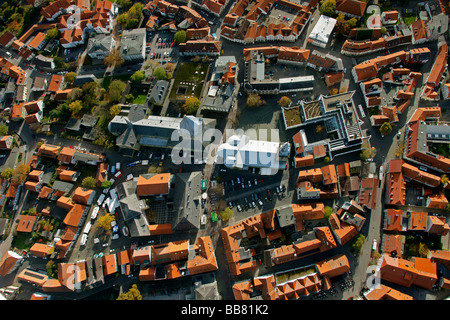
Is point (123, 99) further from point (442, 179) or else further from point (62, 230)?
point (442, 179)

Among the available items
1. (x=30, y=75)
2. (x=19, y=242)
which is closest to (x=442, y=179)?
(x=19, y=242)

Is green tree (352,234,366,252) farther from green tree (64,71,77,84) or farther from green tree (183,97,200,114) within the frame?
green tree (64,71,77,84)

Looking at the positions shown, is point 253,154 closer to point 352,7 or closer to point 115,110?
point 115,110

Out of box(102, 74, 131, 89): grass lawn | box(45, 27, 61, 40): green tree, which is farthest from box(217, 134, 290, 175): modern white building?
box(45, 27, 61, 40): green tree

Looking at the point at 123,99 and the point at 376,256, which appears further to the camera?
the point at 123,99

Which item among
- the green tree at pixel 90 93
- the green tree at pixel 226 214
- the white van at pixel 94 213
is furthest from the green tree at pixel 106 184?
the green tree at pixel 226 214

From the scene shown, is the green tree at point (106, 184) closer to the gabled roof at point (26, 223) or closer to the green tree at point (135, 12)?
the gabled roof at point (26, 223)
